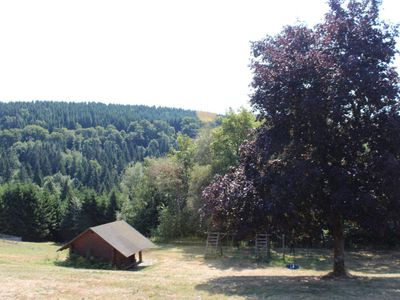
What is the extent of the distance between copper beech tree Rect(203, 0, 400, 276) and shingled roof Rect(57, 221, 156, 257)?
1638 centimetres

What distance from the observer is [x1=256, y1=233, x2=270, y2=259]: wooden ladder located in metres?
33.0

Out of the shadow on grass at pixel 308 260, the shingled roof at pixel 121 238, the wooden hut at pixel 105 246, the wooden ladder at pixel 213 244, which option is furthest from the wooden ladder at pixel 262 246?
the wooden hut at pixel 105 246

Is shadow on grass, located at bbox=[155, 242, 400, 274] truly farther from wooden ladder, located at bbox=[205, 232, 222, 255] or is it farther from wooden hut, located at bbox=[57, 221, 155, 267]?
wooden hut, located at bbox=[57, 221, 155, 267]

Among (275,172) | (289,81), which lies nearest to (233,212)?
(275,172)

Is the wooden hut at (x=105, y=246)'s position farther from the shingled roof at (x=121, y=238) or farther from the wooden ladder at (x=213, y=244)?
the wooden ladder at (x=213, y=244)

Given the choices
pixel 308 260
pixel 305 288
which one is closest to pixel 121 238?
pixel 308 260

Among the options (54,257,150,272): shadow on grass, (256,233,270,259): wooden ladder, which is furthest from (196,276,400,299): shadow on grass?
(54,257,150,272): shadow on grass

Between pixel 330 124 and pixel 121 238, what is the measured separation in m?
22.3

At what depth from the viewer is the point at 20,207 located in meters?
64.0

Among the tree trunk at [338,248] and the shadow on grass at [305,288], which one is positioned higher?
the tree trunk at [338,248]

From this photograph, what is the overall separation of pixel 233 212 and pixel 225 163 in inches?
980

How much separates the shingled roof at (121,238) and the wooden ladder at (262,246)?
9.03m

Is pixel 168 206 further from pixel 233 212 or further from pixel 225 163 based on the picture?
pixel 233 212

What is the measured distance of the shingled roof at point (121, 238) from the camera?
32688 mm
